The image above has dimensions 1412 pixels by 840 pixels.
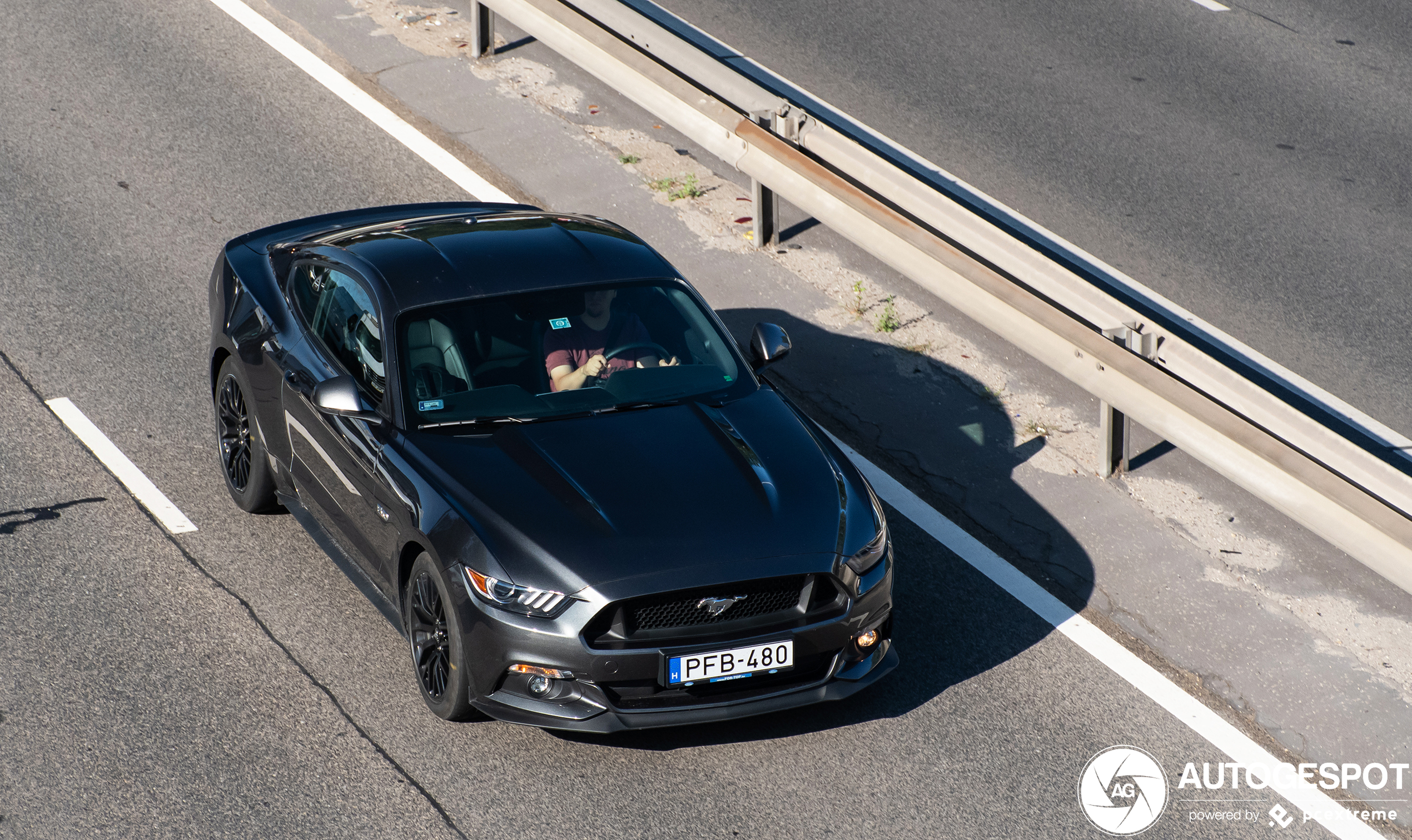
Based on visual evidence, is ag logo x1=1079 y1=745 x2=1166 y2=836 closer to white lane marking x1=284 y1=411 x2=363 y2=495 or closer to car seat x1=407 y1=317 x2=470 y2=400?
car seat x1=407 y1=317 x2=470 y2=400

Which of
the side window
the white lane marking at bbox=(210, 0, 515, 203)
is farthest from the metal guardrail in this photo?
the side window

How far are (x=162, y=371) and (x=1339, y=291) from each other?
7.25 meters

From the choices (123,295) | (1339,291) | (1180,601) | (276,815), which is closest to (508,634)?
(276,815)

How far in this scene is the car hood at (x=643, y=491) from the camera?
5.34 m

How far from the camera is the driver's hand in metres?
6.28

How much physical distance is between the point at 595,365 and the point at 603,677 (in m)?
1.55

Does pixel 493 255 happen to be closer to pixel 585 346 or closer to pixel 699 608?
pixel 585 346

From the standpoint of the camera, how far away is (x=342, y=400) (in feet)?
19.7

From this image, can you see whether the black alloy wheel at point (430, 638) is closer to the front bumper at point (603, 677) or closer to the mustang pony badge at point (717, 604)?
the front bumper at point (603, 677)

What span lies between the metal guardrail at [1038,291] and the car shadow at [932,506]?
1.80 feet

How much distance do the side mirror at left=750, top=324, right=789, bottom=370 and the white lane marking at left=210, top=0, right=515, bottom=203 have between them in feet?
12.8

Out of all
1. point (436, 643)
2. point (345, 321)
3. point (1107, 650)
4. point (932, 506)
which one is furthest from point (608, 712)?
point (932, 506)

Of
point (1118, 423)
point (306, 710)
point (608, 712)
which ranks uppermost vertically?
point (608, 712)

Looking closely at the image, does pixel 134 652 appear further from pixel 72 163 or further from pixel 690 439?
pixel 72 163
